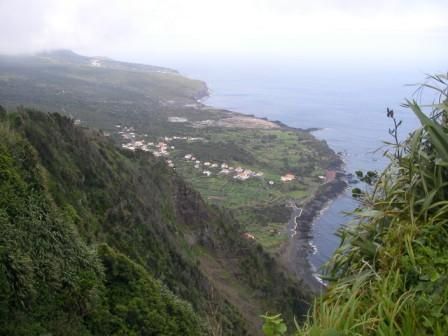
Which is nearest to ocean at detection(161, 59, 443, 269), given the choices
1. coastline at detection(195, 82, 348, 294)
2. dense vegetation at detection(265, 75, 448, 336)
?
coastline at detection(195, 82, 348, 294)

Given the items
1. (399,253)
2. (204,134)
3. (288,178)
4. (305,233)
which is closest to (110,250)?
(399,253)

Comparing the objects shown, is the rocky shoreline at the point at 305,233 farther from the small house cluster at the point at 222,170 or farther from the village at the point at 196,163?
the small house cluster at the point at 222,170

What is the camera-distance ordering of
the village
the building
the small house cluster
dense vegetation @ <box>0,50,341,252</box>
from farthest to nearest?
the village → the small house cluster → the building → dense vegetation @ <box>0,50,341,252</box>

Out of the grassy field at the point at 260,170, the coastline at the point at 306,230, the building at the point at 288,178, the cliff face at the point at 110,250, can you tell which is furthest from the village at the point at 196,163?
the cliff face at the point at 110,250

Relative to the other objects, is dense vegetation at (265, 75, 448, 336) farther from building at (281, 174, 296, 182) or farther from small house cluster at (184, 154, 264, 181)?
building at (281, 174, 296, 182)

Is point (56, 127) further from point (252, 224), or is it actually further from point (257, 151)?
point (257, 151)

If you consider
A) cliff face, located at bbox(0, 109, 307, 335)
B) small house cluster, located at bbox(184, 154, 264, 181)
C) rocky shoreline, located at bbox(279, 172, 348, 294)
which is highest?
cliff face, located at bbox(0, 109, 307, 335)

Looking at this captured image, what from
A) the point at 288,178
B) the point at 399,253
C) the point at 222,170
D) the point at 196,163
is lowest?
the point at 288,178

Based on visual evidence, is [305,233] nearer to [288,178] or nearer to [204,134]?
[288,178]
